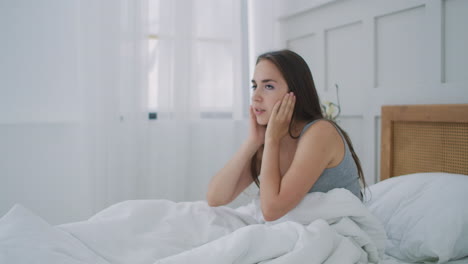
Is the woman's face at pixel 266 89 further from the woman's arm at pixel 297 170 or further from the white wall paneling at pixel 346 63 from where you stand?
the white wall paneling at pixel 346 63

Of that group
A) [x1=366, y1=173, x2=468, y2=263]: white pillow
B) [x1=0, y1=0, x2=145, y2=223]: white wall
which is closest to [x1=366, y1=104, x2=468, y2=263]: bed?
[x1=366, y1=173, x2=468, y2=263]: white pillow

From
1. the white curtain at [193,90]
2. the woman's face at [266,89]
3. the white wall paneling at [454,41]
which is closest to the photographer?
the woman's face at [266,89]

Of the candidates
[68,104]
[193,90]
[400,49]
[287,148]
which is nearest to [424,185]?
[287,148]

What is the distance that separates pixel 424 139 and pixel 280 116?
32.6 inches

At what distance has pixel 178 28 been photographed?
2508mm

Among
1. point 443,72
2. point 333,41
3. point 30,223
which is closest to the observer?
point 30,223

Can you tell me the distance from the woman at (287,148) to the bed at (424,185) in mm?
196

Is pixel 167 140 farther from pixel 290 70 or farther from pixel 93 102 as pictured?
pixel 290 70

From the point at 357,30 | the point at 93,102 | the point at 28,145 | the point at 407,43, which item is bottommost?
the point at 28,145

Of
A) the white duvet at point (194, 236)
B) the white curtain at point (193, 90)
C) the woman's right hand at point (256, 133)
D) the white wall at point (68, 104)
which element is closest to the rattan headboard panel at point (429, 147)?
the white duvet at point (194, 236)

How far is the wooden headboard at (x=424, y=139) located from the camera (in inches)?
63.6

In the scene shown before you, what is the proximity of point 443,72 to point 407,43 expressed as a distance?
0.84 feet

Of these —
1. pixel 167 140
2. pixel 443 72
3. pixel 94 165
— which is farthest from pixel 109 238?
pixel 443 72

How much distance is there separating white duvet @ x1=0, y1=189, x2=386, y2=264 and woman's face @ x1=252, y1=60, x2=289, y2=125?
38 cm
